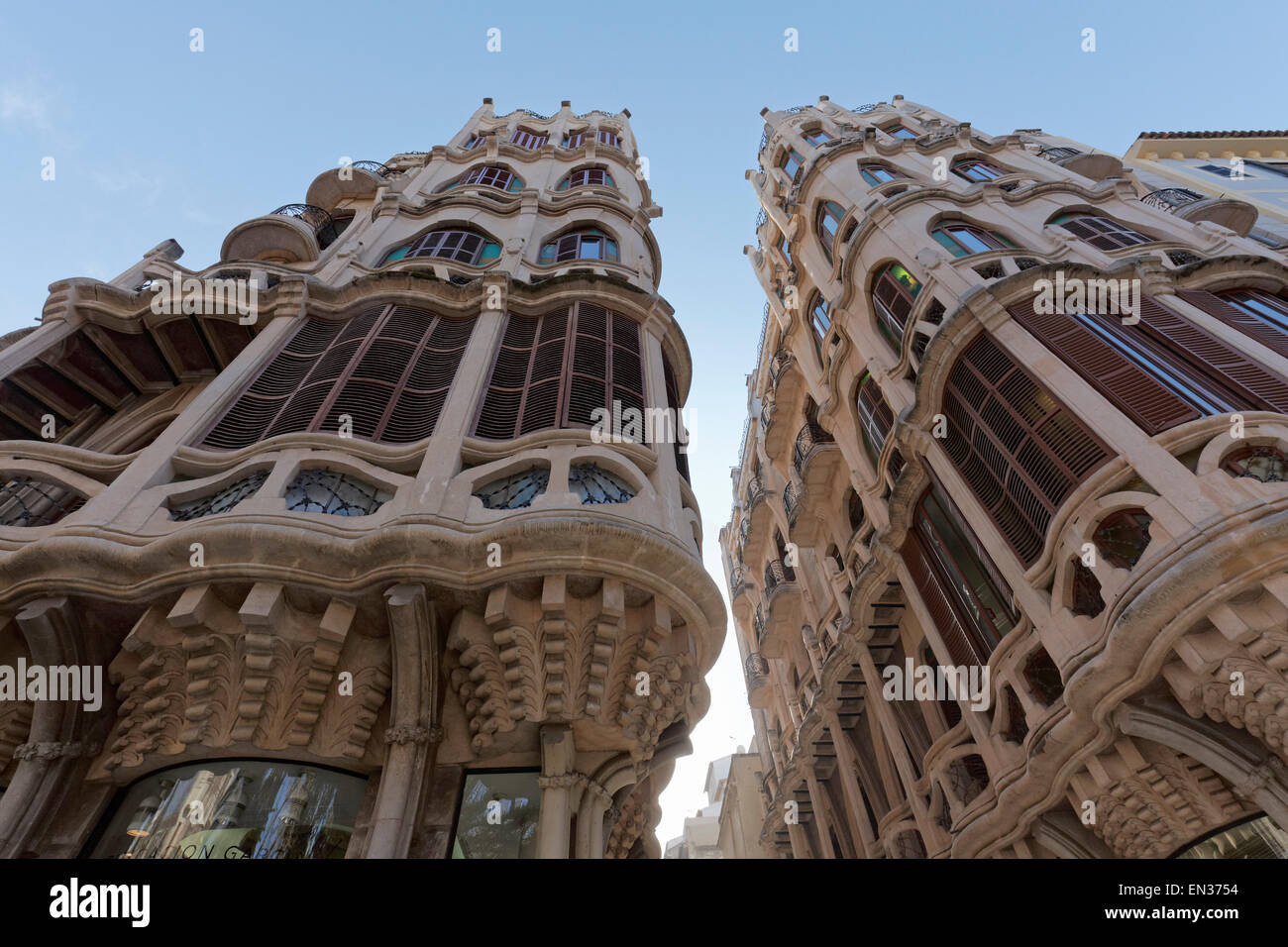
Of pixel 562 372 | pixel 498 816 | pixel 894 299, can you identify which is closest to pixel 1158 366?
pixel 894 299

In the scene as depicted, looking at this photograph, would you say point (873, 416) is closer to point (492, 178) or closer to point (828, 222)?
point (828, 222)

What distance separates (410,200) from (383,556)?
13543 millimetres

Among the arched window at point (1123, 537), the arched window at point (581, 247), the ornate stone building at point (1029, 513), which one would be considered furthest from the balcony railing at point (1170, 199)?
the arched window at point (581, 247)

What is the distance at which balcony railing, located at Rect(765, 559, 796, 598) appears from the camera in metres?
28.7

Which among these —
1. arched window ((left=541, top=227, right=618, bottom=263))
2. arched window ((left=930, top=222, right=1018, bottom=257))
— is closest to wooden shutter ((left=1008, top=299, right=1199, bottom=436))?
arched window ((left=930, top=222, right=1018, bottom=257))

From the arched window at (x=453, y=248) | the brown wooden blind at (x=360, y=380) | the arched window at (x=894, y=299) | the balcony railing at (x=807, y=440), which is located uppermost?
the balcony railing at (x=807, y=440)

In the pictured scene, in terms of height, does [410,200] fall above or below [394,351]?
above

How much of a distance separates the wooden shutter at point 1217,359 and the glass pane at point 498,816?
36.4 feet

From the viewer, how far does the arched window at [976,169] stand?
75.6 feet

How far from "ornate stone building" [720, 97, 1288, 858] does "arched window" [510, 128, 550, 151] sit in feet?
31.1

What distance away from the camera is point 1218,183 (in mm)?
34688

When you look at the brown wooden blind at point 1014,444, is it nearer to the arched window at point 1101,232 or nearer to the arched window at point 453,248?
the arched window at point 1101,232
